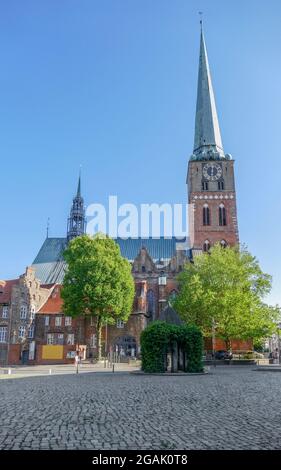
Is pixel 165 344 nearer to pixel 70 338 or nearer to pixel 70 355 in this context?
pixel 70 355

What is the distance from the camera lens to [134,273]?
215 ft

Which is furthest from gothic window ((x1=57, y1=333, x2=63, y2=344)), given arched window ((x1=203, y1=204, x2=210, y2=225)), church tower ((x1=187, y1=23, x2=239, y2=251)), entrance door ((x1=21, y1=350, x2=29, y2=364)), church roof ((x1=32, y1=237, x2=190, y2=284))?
arched window ((x1=203, y1=204, x2=210, y2=225))

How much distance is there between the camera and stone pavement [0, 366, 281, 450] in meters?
6.99

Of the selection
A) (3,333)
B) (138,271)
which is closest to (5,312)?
(3,333)

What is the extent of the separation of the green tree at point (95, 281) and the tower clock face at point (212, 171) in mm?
27171

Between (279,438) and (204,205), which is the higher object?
(204,205)

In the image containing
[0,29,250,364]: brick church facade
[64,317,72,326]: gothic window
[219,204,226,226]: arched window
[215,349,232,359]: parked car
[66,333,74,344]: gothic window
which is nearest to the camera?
[215,349,232,359]: parked car

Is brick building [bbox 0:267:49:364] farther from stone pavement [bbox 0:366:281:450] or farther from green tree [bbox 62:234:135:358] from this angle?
stone pavement [bbox 0:366:281:450]

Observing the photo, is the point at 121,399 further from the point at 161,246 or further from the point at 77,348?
the point at 161,246

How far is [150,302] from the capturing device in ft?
208

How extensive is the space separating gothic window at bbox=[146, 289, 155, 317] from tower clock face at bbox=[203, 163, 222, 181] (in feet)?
70.1

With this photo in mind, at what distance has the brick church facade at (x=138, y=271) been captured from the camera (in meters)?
51.9

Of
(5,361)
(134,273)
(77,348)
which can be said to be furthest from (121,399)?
(134,273)
